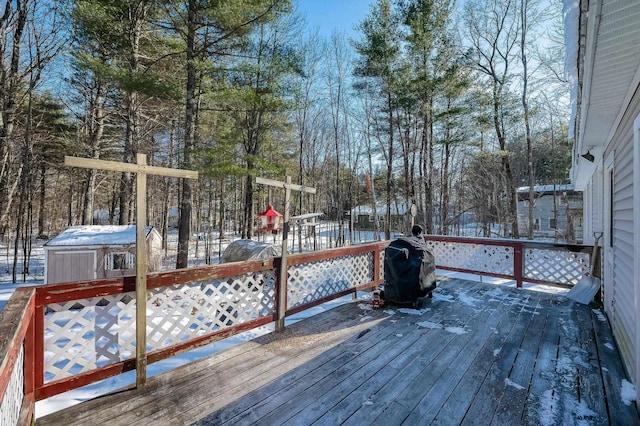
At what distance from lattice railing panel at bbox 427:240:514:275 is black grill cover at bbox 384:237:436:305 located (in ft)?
5.52

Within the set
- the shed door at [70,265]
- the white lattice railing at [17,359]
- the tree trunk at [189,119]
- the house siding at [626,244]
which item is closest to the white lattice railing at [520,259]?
→ the house siding at [626,244]

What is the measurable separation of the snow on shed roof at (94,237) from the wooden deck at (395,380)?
6.77 metres

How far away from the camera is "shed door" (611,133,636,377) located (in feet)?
8.45

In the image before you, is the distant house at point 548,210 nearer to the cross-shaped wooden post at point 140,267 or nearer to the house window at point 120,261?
the house window at point 120,261

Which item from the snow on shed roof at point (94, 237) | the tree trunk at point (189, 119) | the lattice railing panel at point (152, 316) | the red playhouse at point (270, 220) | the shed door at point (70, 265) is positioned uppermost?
the tree trunk at point (189, 119)

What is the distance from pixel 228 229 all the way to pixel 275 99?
70.6ft

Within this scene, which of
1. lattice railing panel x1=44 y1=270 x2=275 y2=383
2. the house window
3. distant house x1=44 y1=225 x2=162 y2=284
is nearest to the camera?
lattice railing panel x1=44 y1=270 x2=275 y2=383

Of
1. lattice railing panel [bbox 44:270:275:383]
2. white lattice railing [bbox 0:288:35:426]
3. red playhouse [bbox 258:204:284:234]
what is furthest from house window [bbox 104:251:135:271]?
white lattice railing [bbox 0:288:35:426]

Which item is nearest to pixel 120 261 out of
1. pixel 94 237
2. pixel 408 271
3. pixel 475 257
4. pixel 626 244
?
pixel 94 237

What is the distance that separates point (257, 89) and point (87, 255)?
630 cm

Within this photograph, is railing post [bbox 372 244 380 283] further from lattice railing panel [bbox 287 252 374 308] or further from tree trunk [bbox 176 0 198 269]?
tree trunk [bbox 176 0 198 269]

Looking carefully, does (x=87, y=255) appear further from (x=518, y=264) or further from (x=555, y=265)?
(x=555, y=265)

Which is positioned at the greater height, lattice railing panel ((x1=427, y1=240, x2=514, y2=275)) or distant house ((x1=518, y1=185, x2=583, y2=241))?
distant house ((x1=518, y1=185, x2=583, y2=241))

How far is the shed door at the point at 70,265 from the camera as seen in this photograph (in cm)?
→ 759
